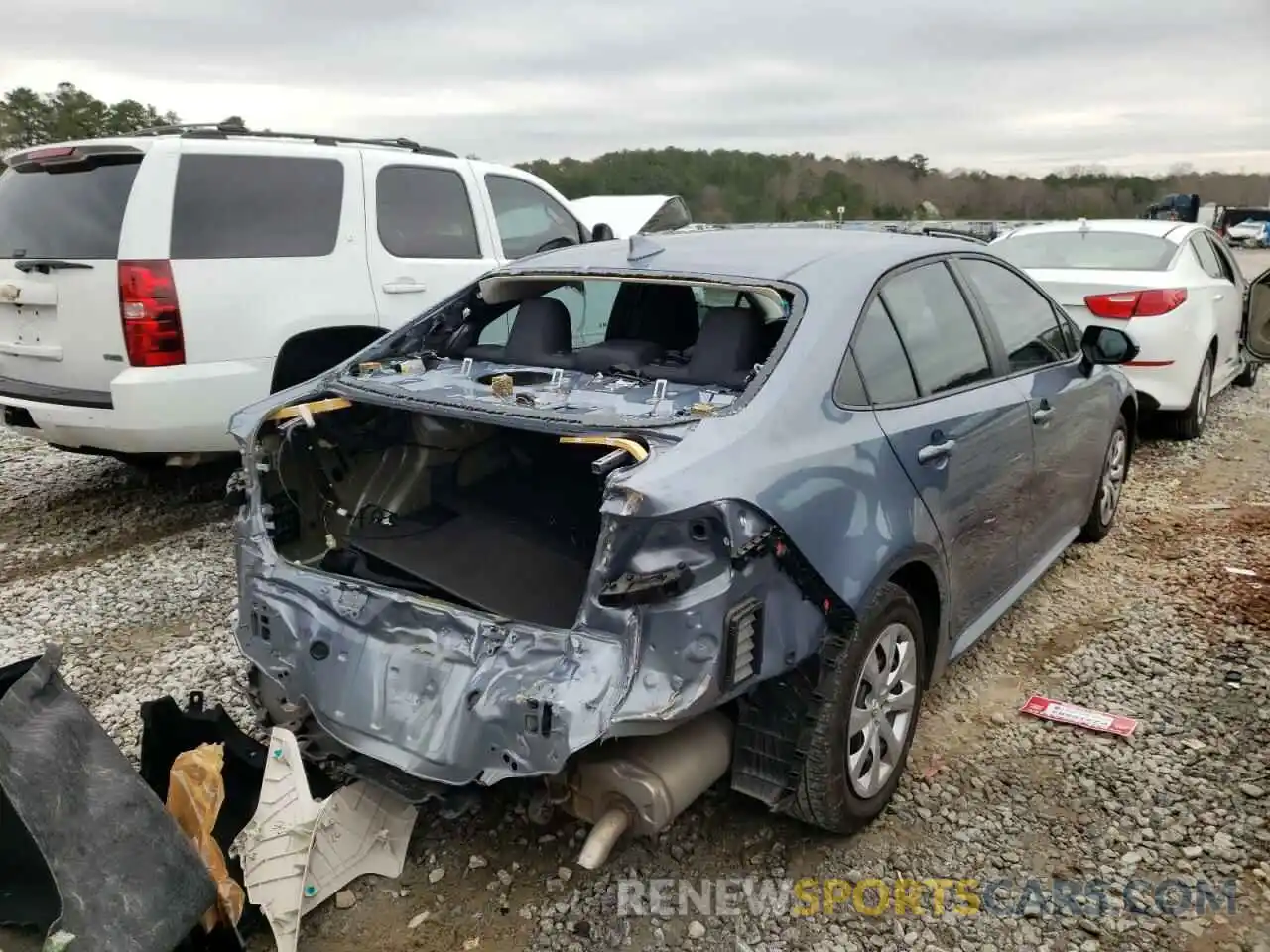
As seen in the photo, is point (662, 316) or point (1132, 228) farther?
point (1132, 228)

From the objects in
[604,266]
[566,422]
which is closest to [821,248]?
[604,266]

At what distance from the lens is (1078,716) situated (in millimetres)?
3596

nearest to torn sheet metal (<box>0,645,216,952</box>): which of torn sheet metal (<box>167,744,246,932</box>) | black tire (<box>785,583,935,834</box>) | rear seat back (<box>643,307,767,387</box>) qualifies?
torn sheet metal (<box>167,744,246,932</box>)

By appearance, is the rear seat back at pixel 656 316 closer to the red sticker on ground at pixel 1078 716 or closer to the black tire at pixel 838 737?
the black tire at pixel 838 737

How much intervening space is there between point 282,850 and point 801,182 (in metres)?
32.7

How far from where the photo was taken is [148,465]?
616 cm

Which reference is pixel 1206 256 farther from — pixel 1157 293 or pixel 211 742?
pixel 211 742

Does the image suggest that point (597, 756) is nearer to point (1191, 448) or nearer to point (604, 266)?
point (604, 266)

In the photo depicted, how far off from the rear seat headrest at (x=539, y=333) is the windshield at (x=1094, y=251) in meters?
4.69

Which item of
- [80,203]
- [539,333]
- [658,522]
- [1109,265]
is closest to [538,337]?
[539,333]

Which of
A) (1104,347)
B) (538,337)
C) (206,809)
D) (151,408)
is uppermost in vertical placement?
(538,337)

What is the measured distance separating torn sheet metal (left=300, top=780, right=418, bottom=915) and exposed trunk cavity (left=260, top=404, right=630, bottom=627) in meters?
0.60

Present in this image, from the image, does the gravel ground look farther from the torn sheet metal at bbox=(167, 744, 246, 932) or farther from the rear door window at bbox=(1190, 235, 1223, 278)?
the rear door window at bbox=(1190, 235, 1223, 278)

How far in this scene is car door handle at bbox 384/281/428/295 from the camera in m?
5.95
